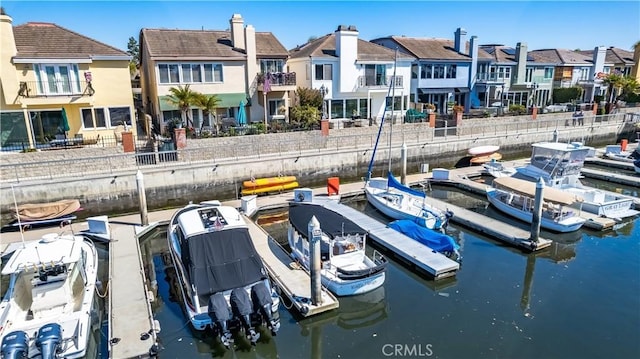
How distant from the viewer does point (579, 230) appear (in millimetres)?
18453

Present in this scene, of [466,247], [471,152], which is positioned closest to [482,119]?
[471,152]

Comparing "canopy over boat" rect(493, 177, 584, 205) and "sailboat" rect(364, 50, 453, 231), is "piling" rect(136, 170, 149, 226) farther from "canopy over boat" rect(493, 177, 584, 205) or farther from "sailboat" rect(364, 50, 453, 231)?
"canopy over boat" rect(493, 177, 584, 205)

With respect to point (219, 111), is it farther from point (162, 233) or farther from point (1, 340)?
point (1, 340)

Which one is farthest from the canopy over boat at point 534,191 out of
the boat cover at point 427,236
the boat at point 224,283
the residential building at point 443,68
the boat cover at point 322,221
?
the residential building at point 443,68

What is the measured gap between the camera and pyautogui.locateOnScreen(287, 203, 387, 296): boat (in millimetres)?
12883

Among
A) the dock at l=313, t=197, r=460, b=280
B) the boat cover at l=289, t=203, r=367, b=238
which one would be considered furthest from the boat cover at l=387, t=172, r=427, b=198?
the boat cover at l=289, t=203, r=367, b=238

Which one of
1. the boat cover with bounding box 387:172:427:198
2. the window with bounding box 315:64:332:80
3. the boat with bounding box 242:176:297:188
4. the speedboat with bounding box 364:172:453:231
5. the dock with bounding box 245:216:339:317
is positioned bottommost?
the dock with bounding box 245:216:339:317

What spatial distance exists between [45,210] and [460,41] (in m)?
40.1

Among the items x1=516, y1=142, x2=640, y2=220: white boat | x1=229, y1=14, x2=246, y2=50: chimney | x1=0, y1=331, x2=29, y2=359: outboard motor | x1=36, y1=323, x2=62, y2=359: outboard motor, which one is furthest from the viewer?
x1=229, y1=14, x2=246, y2=50: chimney

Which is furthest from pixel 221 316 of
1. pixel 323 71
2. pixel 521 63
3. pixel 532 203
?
pixel 521 63

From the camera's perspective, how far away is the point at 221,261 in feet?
38.2

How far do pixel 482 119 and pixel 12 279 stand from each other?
34.7m

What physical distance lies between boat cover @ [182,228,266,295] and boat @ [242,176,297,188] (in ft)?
33.3

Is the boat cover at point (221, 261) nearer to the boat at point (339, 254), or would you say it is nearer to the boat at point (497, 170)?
the boat at point (339, 254)
